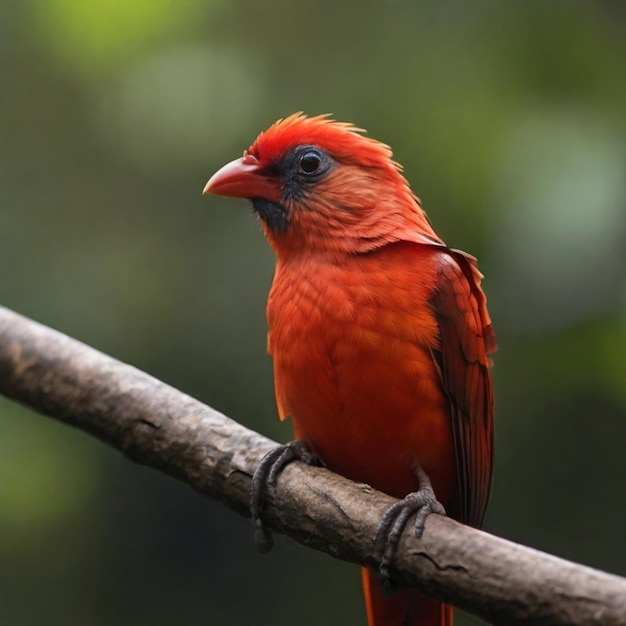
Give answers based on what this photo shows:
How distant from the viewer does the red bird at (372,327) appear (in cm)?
260

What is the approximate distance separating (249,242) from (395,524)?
1.73m

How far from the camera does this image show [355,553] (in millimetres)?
2316

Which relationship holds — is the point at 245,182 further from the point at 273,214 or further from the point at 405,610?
the point at 405,610

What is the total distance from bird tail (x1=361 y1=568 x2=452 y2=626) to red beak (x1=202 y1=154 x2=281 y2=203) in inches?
51.0

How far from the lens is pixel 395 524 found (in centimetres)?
225

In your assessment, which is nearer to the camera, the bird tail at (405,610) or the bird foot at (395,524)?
the bird foot at (395,524)

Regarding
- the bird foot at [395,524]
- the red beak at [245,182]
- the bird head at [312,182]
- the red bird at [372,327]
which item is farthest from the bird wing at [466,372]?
the red beak at [245,182]

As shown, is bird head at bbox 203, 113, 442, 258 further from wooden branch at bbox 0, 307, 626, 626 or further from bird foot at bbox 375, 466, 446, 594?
bird foot at bbox 375, 466, 446, 594

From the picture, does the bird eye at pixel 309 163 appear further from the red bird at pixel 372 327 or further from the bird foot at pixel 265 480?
the bird foot at pixel 265 480

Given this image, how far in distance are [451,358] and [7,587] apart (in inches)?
82.7

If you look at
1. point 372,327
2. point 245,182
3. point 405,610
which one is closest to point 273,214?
point 245,182

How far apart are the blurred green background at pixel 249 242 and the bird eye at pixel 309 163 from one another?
0.71m

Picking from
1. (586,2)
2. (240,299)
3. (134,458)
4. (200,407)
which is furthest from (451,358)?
(586,2)

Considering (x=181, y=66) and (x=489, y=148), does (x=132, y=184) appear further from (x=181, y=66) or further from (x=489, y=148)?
(x=489, y=148)
